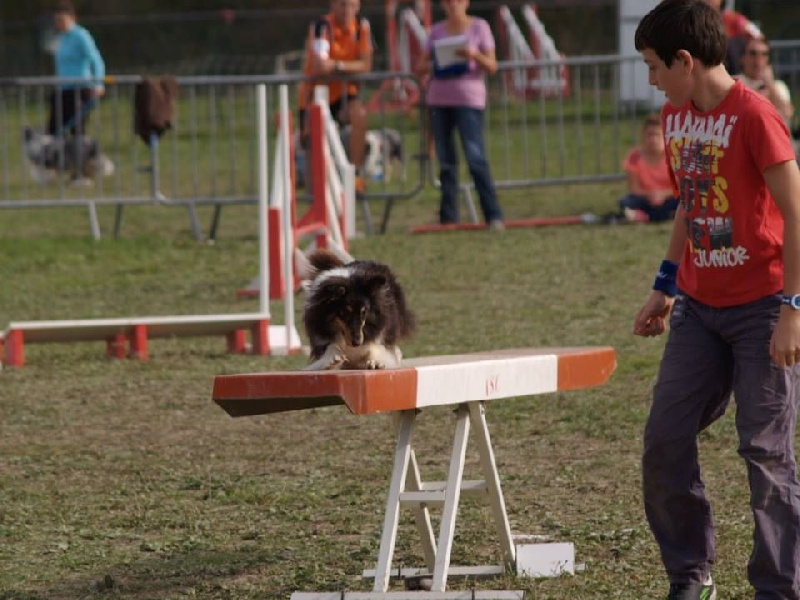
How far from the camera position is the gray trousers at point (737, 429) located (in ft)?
14.1

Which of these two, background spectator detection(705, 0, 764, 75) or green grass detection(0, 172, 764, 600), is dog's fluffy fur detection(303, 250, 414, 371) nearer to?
green grass detection(0, 172, 764, 600)

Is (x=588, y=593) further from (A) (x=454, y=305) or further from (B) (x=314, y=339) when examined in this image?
(A) (x=454, y=305)

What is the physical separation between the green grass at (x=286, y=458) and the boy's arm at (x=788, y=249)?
3.32 ft

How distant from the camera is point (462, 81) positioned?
44.9ft

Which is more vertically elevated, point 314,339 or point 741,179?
point 741,179

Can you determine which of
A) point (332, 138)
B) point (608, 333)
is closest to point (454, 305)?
point (608, 333)

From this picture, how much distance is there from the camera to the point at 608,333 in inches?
375

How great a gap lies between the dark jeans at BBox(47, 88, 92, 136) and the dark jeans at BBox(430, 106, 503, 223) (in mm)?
3641

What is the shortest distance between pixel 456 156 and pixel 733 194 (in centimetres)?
1004

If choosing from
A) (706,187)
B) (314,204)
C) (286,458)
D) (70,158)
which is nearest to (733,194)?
(706,187)

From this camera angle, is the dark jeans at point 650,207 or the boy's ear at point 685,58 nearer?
the boy's ear at point 685,58

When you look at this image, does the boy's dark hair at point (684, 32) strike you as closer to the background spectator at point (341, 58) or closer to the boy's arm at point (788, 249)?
the boy's arm at point (788, 249)

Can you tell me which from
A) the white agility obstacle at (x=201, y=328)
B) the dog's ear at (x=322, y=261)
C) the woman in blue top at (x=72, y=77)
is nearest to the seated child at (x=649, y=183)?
the woman in blue top at (x=72, y=77)

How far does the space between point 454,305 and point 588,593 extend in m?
5.86
